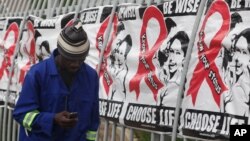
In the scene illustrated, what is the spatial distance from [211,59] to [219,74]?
0.48 ft

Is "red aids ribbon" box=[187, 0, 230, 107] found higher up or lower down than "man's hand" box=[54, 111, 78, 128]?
higher up

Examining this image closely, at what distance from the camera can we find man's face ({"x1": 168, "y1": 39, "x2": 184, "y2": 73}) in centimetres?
509

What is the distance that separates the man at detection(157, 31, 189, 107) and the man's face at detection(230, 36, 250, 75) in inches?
23.8

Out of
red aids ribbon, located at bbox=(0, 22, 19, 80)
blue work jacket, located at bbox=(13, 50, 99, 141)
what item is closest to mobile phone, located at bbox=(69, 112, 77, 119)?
blue work jacket, located at bbox=(13, 50, 99, 141)

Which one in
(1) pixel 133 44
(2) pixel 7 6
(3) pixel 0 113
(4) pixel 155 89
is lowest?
(3) pixel 0 113

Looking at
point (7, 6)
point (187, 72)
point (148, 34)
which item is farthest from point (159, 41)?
point (7, 6)

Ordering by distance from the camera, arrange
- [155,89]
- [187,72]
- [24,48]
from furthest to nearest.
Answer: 1. [24,48]
2. [155,89]
3. [187,72]

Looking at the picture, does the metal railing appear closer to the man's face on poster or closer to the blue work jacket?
the man's face on poster

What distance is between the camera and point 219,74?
4656mm

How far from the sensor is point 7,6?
30.8ft

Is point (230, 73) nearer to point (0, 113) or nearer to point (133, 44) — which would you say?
point (133, 44)

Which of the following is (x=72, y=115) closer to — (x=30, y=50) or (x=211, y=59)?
Answer: (x=211, y=59)

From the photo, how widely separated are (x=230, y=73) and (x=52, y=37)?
3317mm

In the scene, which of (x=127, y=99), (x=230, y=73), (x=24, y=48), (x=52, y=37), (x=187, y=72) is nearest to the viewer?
(x=230, y=73)
